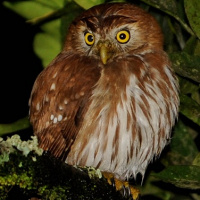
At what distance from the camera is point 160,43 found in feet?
15.6

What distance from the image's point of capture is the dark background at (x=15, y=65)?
5.38 meters

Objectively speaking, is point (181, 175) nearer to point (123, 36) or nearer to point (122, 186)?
point (122, 186)

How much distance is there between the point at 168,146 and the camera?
182 inches

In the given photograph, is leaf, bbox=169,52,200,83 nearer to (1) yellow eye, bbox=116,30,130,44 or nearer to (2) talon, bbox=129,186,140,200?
(1) yellow eye, bbox=116,30,130,44

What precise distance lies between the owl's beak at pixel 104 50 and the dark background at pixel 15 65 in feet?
3.86

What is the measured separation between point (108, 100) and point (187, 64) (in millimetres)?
574

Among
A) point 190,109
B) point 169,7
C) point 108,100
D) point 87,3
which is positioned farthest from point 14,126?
point 169,7

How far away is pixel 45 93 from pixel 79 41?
1.84ft

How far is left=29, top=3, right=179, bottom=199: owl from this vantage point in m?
4.08

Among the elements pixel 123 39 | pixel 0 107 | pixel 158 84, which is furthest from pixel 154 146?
pixel 0 107

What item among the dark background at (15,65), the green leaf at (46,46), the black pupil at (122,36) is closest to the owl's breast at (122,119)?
the black pupil at (122,36)

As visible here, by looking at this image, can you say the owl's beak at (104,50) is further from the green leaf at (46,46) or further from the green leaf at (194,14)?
the green leaf at (46,46)

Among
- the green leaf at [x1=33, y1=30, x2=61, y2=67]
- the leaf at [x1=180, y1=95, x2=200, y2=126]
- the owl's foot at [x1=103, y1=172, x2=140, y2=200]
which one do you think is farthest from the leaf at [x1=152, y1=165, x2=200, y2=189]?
the green leaf at [x1=33, y1=30, x2=61, y2=67]

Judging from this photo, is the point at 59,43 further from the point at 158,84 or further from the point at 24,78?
the point at 158,84
